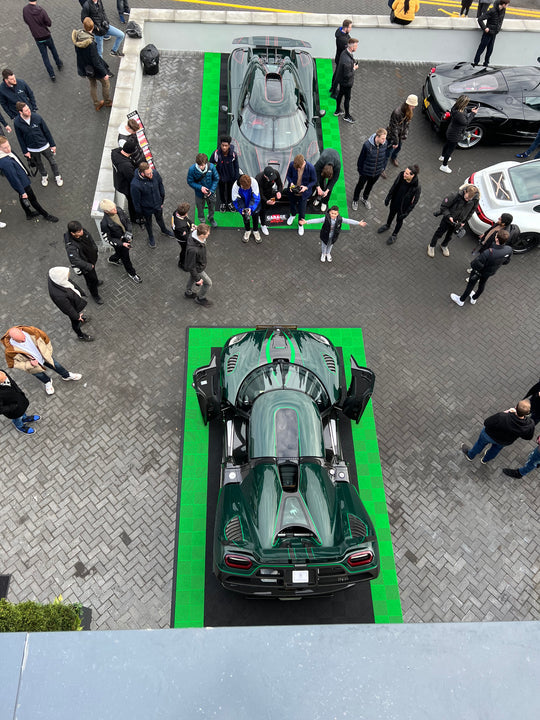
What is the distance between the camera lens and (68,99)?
423 inches

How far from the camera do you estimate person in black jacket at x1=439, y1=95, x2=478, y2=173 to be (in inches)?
353

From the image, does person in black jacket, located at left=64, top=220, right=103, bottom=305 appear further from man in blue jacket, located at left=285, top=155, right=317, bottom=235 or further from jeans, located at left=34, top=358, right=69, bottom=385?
man in blue jacket, located at left=285, top=155, right=317, bottom=235

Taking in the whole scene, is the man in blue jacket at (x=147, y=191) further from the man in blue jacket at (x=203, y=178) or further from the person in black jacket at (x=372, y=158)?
the person in black jacket at (x=372, y=158)

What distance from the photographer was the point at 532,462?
655 cm

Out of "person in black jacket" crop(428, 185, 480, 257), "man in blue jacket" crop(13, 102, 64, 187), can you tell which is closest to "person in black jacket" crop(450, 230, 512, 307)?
"person in black jacket" crop(428, 185, 480, 257)

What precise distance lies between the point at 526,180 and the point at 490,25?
16.0 feet

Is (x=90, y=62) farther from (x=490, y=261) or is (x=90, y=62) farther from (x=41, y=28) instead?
(x=490, y=261)

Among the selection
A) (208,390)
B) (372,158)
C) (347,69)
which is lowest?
(208,390)

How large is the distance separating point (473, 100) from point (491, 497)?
25.6 feet

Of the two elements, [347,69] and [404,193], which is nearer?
[404,193]

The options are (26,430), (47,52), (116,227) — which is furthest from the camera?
(47,52)

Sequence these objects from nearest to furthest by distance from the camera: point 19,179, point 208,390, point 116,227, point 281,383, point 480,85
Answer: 1. point 281,383
2. point 208,390
3. point 116,227
4. point 19,179
5. point 480,85

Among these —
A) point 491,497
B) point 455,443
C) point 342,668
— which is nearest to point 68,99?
point 455,443

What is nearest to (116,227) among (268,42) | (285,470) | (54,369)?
(54,369)
